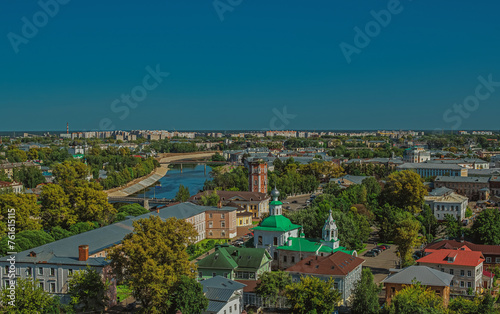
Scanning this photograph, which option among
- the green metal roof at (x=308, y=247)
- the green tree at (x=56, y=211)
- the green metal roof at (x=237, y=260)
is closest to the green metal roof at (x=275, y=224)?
the green metal roof at (x=308, y=247)

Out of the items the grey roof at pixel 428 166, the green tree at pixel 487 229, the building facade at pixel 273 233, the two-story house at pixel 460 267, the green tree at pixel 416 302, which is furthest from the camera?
the grey roof at pixel 428 166

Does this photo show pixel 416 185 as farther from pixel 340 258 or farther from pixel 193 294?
pixel 193 294

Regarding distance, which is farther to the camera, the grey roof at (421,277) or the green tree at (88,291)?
the grey roof at (421,277)

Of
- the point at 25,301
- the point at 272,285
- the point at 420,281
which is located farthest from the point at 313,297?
the point at 25,301

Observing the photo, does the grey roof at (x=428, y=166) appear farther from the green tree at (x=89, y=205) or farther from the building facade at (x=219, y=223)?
the green tree at (x=89, y=205)

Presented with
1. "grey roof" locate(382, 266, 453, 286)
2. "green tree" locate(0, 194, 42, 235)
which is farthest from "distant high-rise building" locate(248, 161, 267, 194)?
"grey roof" locate(382, 266, 453, 286)
